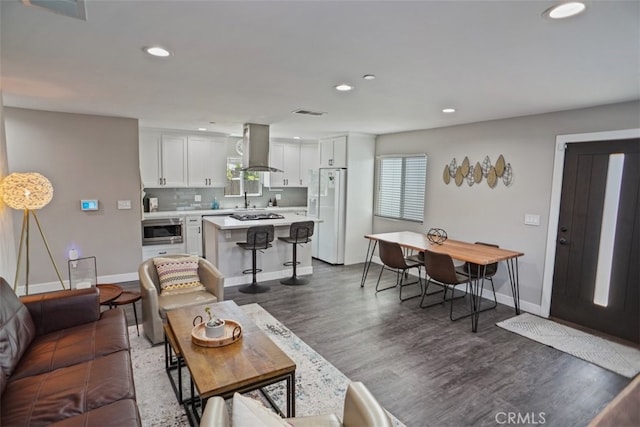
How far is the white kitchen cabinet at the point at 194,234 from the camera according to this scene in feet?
21.3

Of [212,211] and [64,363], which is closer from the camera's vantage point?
[64,363]

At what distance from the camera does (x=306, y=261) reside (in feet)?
19.2

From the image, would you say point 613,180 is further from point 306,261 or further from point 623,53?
point 306,261

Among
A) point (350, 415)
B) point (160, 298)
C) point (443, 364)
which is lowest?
point (443, 364)

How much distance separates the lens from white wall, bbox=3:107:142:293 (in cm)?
450

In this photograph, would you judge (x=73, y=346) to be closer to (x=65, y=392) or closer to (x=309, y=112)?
(x=65, y=392)

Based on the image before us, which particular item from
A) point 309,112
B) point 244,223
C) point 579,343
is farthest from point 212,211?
point 579,343

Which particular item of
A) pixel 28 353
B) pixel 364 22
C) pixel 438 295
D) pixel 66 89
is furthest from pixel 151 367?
pixel 438 295

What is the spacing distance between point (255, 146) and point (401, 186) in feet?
8.62

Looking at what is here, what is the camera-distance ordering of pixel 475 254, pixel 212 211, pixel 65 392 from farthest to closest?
pixel 212 211 < pixel 475 254 < pixel 65 392

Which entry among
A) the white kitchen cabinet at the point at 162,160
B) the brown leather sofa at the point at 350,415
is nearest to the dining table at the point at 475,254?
the brown leather sofa at the point at 350,415

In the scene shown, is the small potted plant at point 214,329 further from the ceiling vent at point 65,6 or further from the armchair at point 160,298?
the ceiling vent at point 65,6

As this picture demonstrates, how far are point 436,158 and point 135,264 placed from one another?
16.4 ft

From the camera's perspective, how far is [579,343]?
349 centimetres
